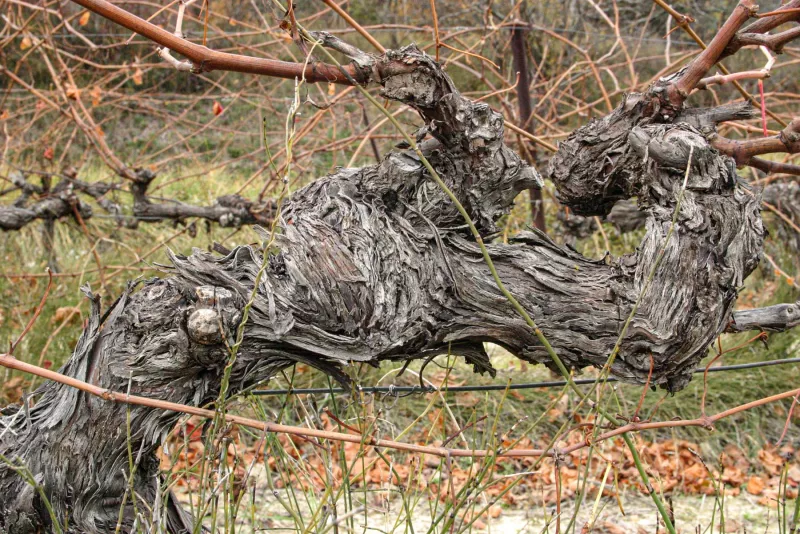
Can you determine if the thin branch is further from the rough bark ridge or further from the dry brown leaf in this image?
the dry brown leaf

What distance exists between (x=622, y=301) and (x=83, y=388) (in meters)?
0.94

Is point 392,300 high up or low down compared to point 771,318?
up

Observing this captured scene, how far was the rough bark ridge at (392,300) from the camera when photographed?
4.41 feet

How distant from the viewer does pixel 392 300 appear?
1389 millimetres

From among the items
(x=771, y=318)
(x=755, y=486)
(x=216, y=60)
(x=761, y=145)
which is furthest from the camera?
(x=755, y=486)

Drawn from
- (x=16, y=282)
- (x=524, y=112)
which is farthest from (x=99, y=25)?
(x=524, y=112)

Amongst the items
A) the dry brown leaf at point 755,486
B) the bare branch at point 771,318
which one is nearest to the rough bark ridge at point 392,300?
the bare branch at point 771,318

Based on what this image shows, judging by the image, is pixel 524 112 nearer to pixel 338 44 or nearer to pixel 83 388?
pixel 338 44

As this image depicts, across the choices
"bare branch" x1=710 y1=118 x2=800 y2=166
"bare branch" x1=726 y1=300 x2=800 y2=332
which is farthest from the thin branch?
"bare branch" x1=726 y1=300 x2=800 y2=332

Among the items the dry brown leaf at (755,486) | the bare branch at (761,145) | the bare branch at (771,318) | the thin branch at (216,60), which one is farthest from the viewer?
the dry brown leaf at (755,486)

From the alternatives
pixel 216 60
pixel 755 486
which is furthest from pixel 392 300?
pixel 755 486

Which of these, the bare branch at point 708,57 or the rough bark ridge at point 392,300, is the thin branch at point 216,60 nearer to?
the rough bark ridge at point 392,300

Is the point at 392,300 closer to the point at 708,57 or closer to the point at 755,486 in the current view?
the point at 708,57

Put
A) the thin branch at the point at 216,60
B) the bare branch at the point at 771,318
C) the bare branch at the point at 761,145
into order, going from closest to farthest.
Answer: the thin branch at the point at 216,60, the bare branch at the point at 761,145, the bare branch at the point at 771,318
